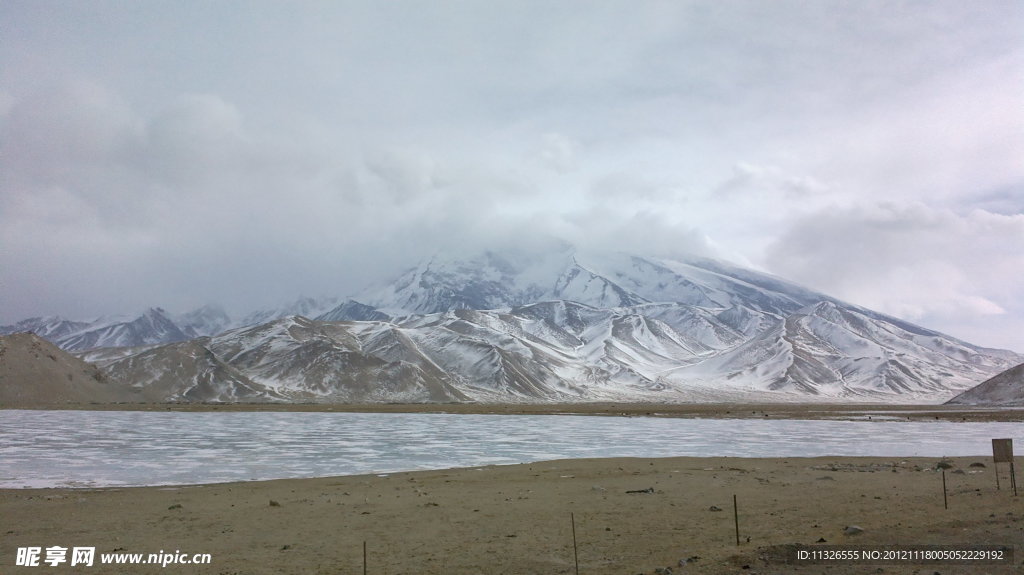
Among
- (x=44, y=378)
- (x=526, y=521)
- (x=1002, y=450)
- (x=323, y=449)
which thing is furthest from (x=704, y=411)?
(x=44, y=378)

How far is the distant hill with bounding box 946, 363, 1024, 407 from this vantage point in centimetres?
15688

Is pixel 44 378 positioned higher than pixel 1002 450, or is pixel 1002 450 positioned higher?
pixel 44 378

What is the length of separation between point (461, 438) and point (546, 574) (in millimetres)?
53639

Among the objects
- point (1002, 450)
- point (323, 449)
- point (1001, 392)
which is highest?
point (1002, 450)

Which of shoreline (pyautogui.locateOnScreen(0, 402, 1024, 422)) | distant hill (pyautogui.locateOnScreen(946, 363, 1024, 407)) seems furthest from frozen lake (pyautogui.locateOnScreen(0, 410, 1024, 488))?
distant hill (pyautogui.locateOnScreen(946, 363, 1024, 407))

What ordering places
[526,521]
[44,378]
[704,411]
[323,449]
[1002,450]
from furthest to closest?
[44,378]
[704,411]
[323,449]
[1002,450]
[526,521]

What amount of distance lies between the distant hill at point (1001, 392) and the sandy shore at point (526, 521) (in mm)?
155992

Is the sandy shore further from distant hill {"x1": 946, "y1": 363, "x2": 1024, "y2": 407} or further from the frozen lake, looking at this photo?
distant hill {"x1": 946, "y1": 363, "x2": 1024, "y2": 407}

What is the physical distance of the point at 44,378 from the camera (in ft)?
530

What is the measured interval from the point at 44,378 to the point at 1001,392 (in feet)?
762

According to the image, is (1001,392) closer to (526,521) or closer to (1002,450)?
(1002,450)

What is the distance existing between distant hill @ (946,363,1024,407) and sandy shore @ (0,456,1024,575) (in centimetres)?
15599

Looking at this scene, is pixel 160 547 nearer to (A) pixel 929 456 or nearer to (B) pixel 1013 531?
(B) pixel 1013 531

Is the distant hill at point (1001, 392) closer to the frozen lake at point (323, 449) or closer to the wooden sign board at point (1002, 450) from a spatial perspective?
the frozen lake at point (323, 449)
